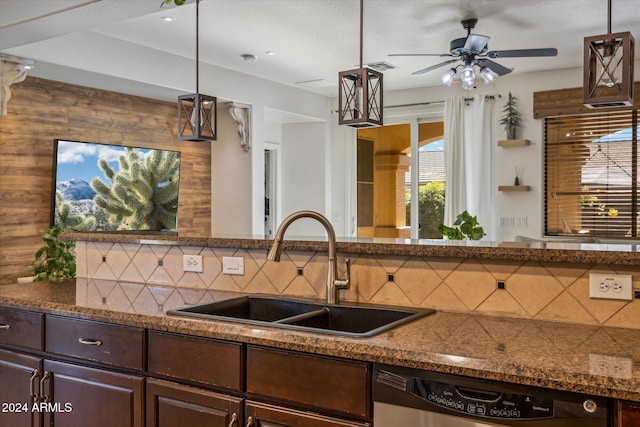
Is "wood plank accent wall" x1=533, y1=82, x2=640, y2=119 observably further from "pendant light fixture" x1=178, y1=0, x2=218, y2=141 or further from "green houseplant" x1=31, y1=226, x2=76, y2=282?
"green houseplant" x1=31, y1=226, x2=76, y2=282

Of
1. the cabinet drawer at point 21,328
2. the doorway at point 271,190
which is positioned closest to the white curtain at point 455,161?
the doorway at point 271,190

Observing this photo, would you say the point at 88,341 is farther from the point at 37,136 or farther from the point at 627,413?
the point at 37,136

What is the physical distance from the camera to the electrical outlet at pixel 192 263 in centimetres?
265

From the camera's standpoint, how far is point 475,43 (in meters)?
4.32

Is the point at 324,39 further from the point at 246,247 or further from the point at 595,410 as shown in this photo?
the point at 595,410

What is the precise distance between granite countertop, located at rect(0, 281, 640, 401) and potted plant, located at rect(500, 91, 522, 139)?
4.93m

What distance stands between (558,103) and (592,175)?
85cm

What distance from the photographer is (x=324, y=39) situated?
16.5 ft

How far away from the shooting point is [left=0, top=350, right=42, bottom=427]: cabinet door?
237 centimetres

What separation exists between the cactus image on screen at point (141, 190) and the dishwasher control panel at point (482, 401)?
4.64m

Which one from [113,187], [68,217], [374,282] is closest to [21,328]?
[374,282]

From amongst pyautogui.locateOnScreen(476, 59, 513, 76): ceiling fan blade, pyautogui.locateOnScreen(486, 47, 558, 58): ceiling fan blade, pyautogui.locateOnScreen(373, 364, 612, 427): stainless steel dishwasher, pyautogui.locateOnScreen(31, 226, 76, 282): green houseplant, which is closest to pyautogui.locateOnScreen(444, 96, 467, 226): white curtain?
pyautogui.locateOnScreen(476, 59, 513, 76): ceiling fan blade

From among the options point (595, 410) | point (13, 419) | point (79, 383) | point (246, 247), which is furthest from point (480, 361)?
point (13, 419)

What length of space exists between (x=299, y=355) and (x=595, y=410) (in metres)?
0.77
